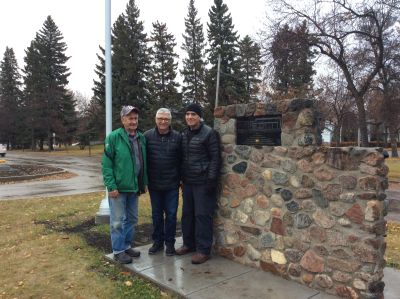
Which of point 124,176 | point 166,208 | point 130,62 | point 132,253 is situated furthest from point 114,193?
point 130,62

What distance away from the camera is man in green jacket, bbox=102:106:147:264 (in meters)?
4.87

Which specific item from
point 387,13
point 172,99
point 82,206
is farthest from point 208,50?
point 82,206

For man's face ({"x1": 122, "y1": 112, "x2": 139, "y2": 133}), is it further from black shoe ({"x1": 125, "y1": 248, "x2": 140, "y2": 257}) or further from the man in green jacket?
black shoe ({"x1": 125, "y1": 248, "x2": 140, "y2": 257})

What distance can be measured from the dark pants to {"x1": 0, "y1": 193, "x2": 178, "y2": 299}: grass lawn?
3.10 feet

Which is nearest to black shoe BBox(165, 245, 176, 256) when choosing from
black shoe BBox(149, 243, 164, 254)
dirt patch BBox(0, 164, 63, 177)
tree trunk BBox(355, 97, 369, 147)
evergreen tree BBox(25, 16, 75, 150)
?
black shoe BBox(149, 243, 164, 254)

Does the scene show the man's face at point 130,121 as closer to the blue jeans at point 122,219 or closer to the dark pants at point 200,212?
the blue jeans at point 122,219

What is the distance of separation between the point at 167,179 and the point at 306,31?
62.5ft

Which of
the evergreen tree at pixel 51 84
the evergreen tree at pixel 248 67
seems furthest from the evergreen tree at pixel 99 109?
the evergreen tree at pixel 248 67

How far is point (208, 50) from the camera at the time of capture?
40.8 meters

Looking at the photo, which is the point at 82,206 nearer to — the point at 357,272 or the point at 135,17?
the point at 357,272

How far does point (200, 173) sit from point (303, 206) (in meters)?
1.36

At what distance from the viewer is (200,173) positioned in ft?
16.1

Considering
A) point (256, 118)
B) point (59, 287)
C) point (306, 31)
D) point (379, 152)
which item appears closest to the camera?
point (379, 152)

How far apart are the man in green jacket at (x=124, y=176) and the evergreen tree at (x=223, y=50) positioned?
111 feet
